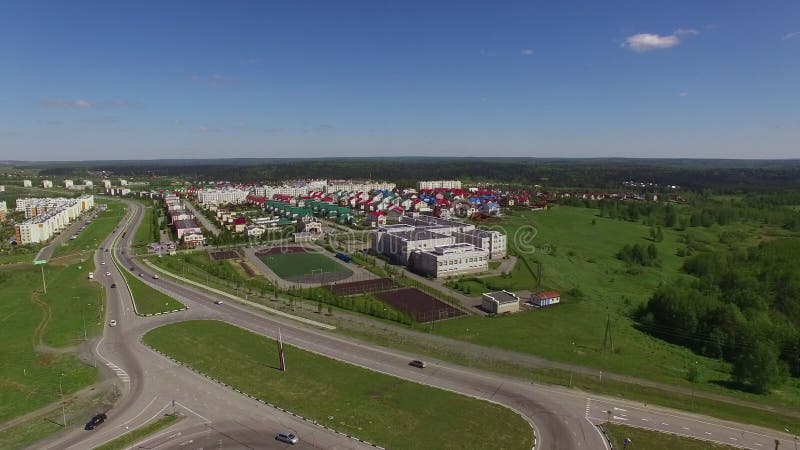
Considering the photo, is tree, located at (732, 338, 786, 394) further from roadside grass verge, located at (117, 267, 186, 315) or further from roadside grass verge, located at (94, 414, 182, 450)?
roadside grass verge, located at (117, 267, 186, 315)

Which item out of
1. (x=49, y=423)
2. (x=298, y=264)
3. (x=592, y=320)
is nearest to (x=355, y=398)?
(x=49, y=423)

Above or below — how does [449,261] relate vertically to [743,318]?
above

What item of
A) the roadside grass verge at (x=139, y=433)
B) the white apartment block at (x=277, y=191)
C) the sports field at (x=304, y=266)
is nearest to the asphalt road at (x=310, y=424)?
the roadside grass verge at (x=139, y=433)

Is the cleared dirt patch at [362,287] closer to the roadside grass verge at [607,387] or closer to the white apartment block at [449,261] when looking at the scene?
the white apartment block at [449,261]

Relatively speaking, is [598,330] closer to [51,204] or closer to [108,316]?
[108,316]

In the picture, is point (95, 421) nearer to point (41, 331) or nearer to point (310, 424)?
point (310, 424)

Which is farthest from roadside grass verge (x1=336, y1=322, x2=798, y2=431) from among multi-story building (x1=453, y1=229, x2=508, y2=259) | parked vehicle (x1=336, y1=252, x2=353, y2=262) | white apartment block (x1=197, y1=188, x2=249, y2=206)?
white apartment block (x1=197, y1=188, x2=249, y2=206)
